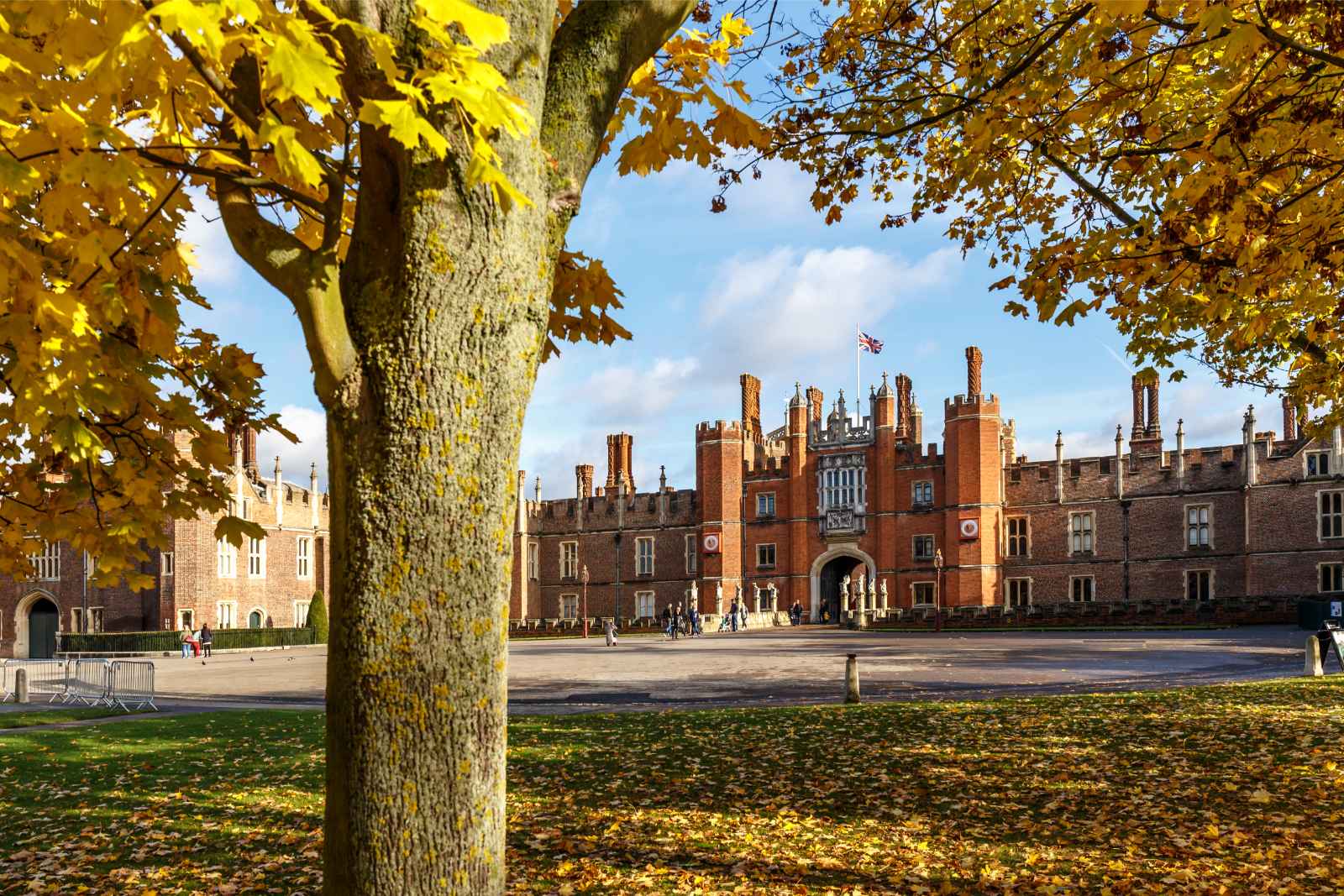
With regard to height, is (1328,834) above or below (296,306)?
below

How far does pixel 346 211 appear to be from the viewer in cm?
564

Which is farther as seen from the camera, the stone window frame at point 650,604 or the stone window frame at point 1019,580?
the stone window frame at point 650,604

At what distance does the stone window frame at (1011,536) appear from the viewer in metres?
47.8

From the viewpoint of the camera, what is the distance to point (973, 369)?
1863 inches

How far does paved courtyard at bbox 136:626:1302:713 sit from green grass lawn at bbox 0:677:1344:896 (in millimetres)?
4669

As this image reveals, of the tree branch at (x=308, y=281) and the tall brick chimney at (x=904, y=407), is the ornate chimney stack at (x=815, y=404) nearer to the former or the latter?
the tall brick chimney at (x=904, y=407)

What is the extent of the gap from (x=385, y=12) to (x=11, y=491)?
14.0ft

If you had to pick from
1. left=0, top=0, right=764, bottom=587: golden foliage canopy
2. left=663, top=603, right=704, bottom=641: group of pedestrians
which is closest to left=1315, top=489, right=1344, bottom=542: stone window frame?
left=663, top=603, right=704, bottom=641: group of pedestrians

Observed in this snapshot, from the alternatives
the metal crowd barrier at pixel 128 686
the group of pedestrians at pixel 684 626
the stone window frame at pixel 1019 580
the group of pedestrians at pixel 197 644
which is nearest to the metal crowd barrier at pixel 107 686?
the metal crowd barrier at pixel 128 686

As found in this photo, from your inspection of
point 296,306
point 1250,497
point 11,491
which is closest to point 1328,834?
point 296,306

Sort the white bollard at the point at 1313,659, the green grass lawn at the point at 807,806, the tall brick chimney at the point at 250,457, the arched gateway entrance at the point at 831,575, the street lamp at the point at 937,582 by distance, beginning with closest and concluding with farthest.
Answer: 1. the green grass lawn at the point at 807,806
2. the white bollard at the point at 1313,659
3. the street lamp at the point at 937,582
4. the tall brick chimney at the point at 250,457
5. the arched gateway entrance at the point at 831,575

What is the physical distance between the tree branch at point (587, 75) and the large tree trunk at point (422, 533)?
0.49 metres

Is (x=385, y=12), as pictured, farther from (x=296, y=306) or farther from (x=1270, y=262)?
(x=1270, y=262)

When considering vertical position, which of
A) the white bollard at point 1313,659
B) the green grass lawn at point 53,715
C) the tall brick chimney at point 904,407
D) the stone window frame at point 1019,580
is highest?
the tall brick chimney at point 904,407
